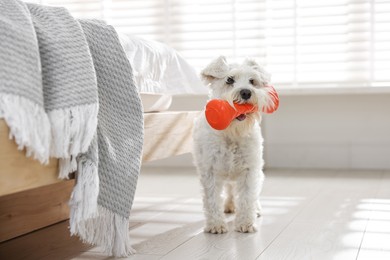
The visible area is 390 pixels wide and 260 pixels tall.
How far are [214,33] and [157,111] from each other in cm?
152

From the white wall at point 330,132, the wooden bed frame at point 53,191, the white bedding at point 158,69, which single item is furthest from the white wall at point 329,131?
the wooden bed frame at point 53,191

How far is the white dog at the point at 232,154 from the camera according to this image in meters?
2.15

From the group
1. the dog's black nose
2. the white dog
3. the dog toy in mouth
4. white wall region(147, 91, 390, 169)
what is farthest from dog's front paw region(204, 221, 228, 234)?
white wall region(147, 91, 390, 169)

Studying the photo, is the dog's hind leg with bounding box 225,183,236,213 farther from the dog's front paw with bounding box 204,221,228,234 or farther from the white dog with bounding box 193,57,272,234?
the dog's front paw with bounding box 204,221,228,234

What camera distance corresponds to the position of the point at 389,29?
3.72 metres

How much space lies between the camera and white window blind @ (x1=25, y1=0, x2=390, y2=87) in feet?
12.3

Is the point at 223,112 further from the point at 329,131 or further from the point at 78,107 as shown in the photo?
the point at 329,131

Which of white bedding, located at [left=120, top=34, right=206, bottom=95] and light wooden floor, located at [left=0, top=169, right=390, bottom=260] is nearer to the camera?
light wooden floor, located at [left=0, top=169, right=390, bottom=260]

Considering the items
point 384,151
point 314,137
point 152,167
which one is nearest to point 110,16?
point 152,167

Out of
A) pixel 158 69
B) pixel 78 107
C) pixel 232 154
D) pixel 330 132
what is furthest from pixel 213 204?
pixel 330 132

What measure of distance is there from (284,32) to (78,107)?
8.65 feet

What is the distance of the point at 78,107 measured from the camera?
4.86 feet

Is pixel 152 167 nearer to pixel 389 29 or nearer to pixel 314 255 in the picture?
pixel 389 29

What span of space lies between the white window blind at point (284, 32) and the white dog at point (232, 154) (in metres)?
1.71
